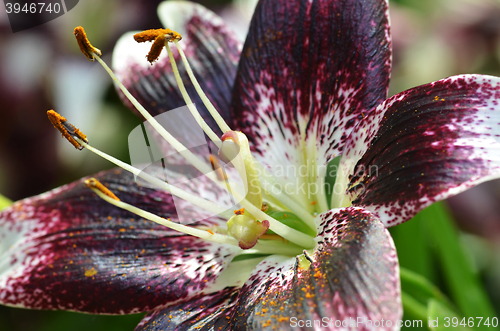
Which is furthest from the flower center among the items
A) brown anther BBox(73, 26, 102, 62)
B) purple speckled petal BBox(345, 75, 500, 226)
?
purple speckled petal BBox(345, 75, 500, 226)

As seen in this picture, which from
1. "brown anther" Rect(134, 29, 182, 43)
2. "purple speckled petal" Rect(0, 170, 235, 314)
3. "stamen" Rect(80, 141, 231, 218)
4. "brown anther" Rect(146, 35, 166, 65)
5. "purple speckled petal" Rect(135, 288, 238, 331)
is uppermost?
"brown anther" Rect(134, 29, 182, 43)

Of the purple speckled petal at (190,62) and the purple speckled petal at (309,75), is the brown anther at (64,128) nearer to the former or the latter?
the purple speckled petal at (190,62)

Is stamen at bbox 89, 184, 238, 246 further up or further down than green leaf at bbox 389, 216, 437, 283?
further up

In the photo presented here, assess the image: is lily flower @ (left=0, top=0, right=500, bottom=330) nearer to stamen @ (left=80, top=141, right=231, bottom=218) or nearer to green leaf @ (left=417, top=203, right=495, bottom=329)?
stamen @ (left=80, top=141, right=231, bottom=218)

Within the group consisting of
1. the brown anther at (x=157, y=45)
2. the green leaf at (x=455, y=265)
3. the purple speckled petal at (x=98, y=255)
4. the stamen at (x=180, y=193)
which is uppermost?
the brown anther at (x=157, y=45)

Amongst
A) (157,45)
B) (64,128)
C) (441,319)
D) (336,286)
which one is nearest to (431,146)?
(336,286)

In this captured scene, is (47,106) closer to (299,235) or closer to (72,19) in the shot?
(72,19)

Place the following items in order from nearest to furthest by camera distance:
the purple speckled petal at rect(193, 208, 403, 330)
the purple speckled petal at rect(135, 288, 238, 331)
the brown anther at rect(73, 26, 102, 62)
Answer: the purple speckled petal at rect(193, 208, 403, 330)
the purple speckled petal at rect(135, 288, 238, 331)
the brown anther at rect(73, 26, 102, 62)

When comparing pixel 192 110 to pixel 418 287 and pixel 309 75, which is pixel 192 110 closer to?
pixel 309 75

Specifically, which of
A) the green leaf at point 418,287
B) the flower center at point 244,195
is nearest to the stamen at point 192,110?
the flower center at point 244,195
